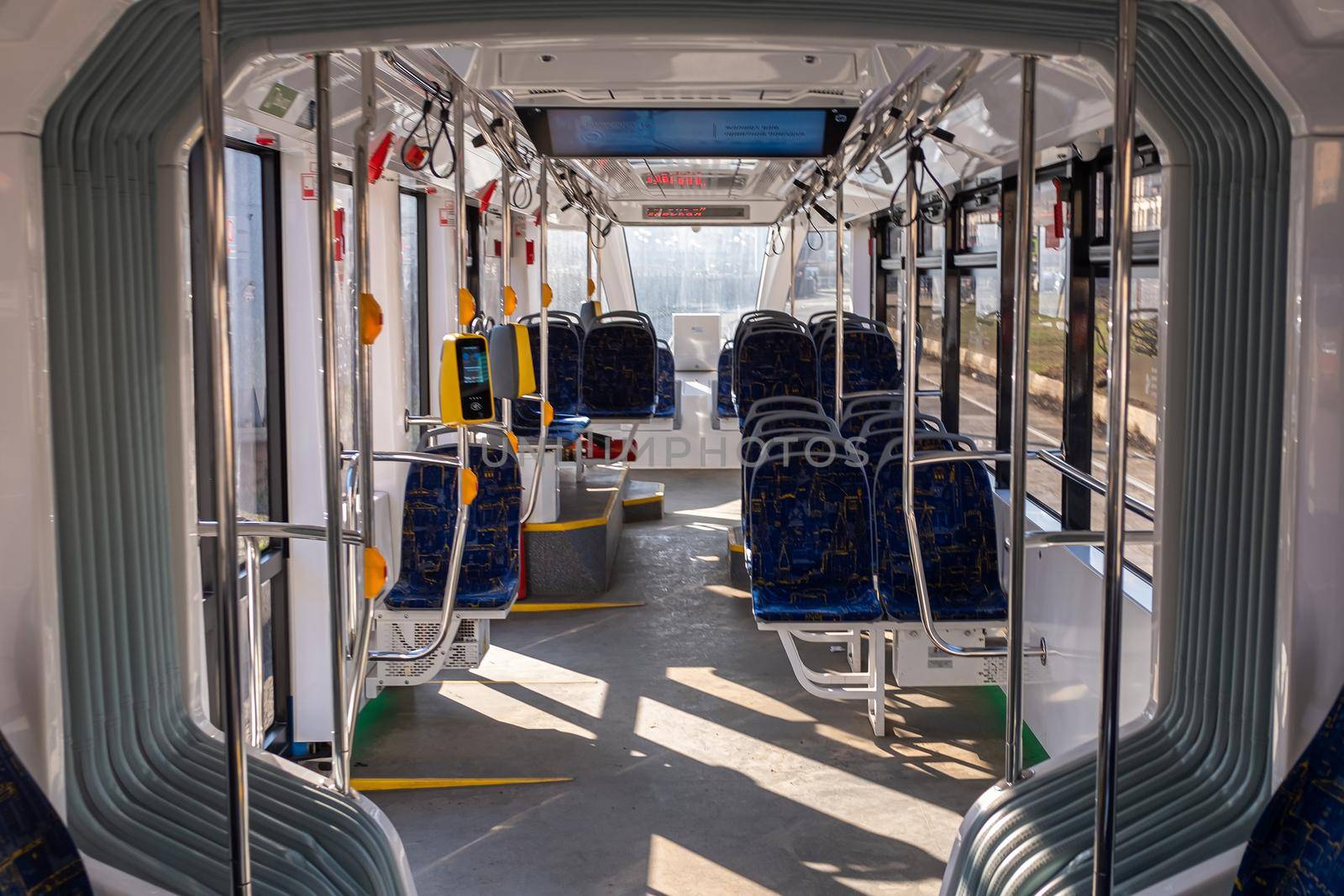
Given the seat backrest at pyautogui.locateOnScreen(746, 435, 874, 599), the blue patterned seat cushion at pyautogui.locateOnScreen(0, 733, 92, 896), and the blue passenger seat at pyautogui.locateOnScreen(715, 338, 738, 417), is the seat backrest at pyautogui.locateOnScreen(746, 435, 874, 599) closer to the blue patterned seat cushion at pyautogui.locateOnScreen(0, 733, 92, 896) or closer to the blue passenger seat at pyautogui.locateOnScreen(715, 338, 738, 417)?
the blue patterned seat cushion at pyautogui.locateOnScreen(0, 733, 92, 896)

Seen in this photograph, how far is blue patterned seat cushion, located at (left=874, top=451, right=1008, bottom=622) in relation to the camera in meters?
5.18

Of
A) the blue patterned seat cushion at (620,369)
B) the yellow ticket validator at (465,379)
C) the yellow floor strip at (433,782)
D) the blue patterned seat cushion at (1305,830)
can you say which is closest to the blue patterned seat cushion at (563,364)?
the blue patterned seat cushion at (620,369)

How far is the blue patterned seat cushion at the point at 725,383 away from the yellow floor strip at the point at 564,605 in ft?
10.5

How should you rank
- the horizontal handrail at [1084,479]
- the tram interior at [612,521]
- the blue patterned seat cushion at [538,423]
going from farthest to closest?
the blue patterned seat cushion at [538,423] → the horizontal handrail at [1084,479] → the tram interior at [612,521]

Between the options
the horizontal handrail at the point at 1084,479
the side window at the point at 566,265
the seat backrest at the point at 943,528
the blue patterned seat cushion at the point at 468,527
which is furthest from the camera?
the side window at the point at 566,265

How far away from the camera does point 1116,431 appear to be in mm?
1677

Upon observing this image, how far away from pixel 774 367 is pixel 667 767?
4.55 meters

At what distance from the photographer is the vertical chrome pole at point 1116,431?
64.2 inches

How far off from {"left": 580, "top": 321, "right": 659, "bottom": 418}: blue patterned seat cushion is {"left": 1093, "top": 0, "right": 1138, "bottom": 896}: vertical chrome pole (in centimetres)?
780

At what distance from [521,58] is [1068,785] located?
8.51ft

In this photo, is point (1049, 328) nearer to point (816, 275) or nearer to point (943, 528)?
point (943, 528)

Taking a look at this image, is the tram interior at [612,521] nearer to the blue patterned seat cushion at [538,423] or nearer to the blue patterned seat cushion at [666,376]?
the blue patterned seat cushion at [538,423]

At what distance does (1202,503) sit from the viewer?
7.67ft

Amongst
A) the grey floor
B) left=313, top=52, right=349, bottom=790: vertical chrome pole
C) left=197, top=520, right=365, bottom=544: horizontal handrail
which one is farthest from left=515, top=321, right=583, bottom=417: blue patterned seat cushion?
left=313, top=52, right=349, bottom=790: vertical chrome pole
